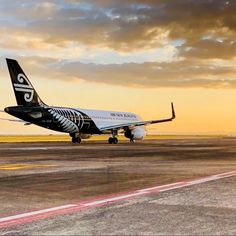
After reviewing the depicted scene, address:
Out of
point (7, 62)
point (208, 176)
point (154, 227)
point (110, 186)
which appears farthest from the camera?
point (7, 62)

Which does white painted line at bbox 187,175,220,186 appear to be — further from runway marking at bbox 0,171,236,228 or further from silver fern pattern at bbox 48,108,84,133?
silver fern pattern at bbox 48,108,84,133

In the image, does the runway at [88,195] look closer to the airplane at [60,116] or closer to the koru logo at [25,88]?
the airplane at [60,116]

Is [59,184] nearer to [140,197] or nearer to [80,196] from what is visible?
[80,196]

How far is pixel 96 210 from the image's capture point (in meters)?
8.42

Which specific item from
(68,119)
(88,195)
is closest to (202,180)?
(88,195)

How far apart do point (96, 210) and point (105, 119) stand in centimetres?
5003

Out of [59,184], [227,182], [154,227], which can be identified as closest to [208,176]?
[227,182]

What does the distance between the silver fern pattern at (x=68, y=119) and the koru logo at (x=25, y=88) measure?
9.63ft

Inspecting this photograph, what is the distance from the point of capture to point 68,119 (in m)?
51.1

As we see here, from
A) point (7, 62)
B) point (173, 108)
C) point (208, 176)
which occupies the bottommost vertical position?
point (208, 176)

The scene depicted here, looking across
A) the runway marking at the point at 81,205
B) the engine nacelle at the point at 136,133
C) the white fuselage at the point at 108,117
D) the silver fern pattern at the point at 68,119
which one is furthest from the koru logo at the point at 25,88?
the runway marking at the point at 81,205

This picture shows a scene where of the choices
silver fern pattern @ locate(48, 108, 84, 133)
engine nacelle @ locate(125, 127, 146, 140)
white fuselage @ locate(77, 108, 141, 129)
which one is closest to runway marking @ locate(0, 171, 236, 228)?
silver fern pattern @ locate(48, 108, 84, 133)

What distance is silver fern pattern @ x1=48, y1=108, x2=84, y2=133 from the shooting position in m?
49.3

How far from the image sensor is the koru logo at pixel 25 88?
48537mm
